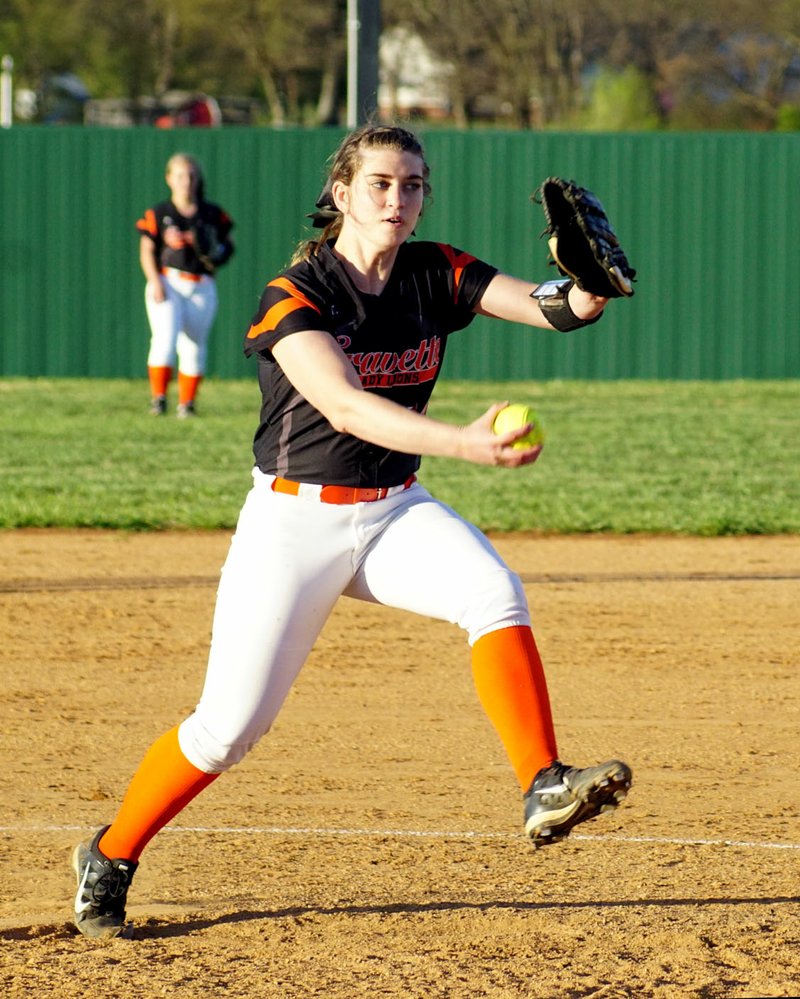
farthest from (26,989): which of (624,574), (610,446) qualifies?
(610,446)

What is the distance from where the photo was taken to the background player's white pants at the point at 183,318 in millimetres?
13391

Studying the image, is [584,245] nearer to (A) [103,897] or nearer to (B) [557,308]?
(B) [557,308]

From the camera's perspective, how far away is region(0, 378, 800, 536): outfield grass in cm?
984

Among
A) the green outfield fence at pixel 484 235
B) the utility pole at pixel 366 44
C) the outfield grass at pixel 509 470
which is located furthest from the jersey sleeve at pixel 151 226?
the green outfield fence at pixel 484 235

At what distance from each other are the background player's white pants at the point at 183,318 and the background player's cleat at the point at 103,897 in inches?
386

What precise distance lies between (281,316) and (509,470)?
330 inches

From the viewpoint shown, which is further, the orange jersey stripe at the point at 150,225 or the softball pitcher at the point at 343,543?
the orange jersey stripe at the point at 150,225

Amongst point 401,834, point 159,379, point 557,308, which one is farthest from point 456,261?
point 159,379

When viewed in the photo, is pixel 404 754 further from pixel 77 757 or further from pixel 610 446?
pixel 610 446

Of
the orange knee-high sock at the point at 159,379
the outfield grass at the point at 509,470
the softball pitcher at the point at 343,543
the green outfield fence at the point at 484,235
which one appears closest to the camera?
the softball pitcher at the point at 343,543

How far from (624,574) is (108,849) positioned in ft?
16.2

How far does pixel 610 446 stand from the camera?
12.6 metres

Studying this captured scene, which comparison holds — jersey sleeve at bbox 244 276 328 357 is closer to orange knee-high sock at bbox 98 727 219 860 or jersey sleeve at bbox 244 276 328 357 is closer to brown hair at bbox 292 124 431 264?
brown hair at bbox 292 124 431 264

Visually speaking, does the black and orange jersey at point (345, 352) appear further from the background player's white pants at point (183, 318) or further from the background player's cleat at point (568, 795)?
the background player's white pants at point (183, 318)
